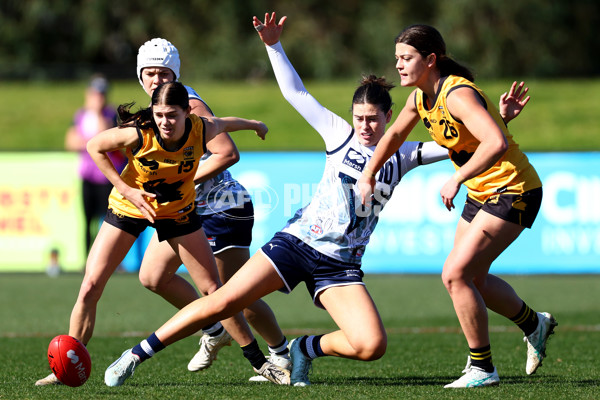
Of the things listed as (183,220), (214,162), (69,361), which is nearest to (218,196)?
(214,162)

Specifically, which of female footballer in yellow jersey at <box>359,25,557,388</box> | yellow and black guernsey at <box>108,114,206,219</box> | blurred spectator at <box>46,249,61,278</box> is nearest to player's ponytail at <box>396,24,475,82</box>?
female footballer in yellow jersey at <box>359,25,557,388</box>

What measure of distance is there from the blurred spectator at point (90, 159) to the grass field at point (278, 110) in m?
6.41

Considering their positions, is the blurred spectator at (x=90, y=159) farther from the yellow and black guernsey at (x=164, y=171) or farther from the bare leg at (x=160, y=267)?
the yellow and black guernsey at (x=164, y=171)

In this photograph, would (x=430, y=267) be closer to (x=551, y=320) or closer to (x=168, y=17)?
(x=551, y=320)

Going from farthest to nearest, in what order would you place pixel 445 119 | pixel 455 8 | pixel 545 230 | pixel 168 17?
1. pixel 168 17
2. pixel 455 8
3. pixel 545 230
4. pixel 445 119

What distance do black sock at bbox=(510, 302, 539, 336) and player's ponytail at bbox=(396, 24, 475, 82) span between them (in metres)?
1.52

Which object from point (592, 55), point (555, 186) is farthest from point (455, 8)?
point (555, 186)

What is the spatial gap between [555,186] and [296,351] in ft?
24.8

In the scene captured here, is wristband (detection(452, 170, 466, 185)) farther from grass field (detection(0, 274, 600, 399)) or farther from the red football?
the red football

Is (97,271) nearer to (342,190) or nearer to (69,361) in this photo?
(69,361)

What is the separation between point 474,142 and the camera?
5.04 meters

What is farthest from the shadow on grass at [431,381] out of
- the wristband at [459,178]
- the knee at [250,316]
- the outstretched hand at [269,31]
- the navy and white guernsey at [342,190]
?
the outstretched hand at [269,31]

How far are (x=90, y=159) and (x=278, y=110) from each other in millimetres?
10093

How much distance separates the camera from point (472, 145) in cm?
505
